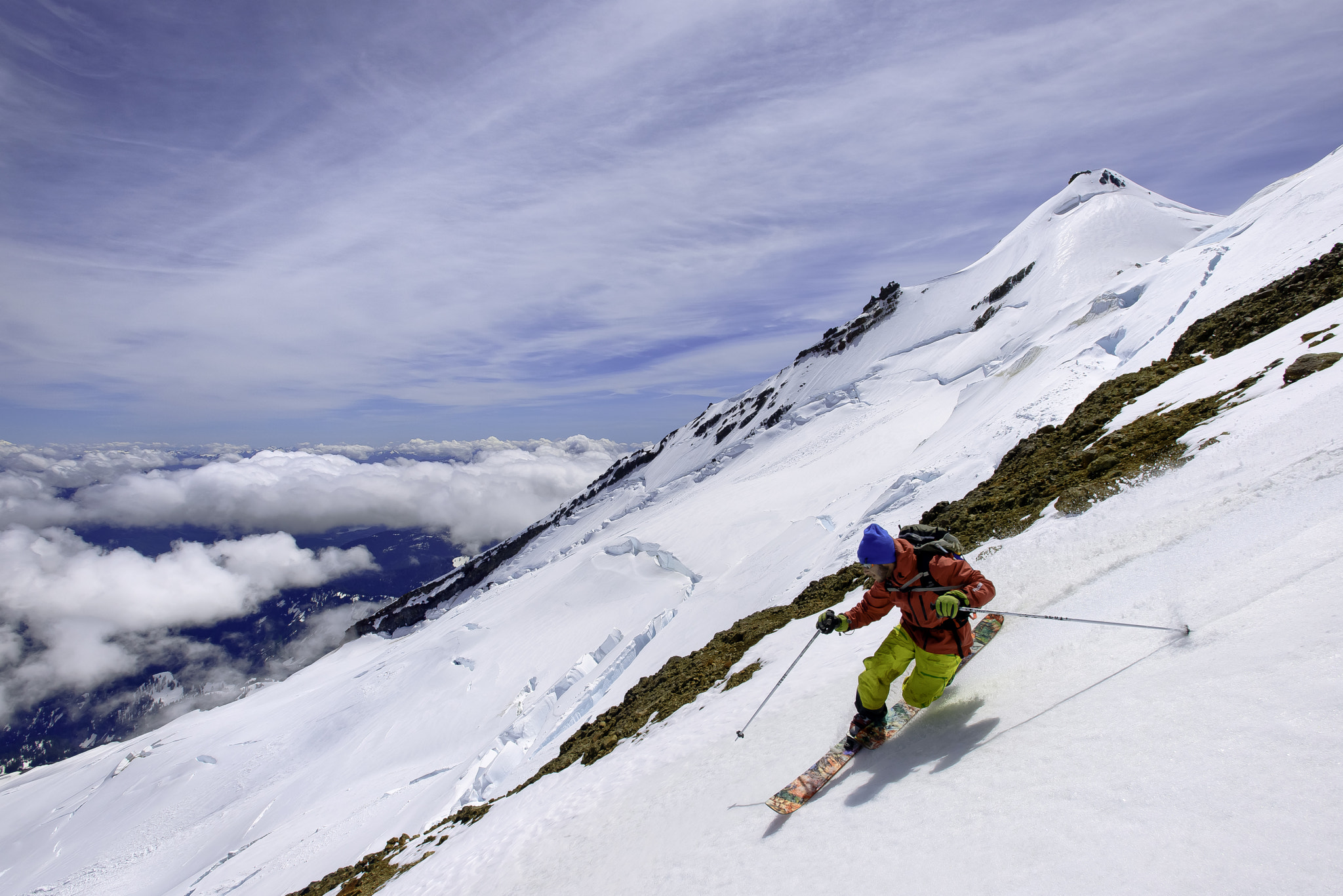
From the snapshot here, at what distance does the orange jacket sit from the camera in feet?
15.9

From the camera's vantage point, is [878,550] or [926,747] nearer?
[926,747]

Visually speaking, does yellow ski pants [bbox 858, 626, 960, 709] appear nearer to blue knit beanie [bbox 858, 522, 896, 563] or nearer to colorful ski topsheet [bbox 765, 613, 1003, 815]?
colorful ski topsheet [bbox 765, 613, 1003, 815]

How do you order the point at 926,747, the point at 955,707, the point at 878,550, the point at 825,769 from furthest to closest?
the point at 825,769 → the point at 955,707 → the point at 878,550 → the point at 926,747

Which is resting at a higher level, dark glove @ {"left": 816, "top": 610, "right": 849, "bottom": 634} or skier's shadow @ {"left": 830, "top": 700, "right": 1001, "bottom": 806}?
dark glove @ {"left": 816, "top": 610, "right": 849, "bottom": 634}

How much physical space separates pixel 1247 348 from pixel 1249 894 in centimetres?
1061

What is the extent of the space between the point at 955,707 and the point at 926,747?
0.54m

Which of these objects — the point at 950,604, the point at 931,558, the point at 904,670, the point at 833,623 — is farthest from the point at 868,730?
the point at 931,558

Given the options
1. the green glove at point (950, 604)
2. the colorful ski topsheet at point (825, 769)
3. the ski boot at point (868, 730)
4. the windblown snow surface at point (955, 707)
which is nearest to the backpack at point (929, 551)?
the green glove at point (950, 604)

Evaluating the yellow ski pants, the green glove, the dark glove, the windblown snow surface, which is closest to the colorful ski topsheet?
the windblown snow surface

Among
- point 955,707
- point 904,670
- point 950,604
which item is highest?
point 950,604

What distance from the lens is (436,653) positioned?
29.6 meters

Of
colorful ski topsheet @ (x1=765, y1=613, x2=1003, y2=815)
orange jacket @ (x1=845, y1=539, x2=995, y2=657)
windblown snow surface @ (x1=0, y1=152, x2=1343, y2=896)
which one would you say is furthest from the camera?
colorful ski topsheet @ (x1=765, y1=613, x2=1003, y2=815)

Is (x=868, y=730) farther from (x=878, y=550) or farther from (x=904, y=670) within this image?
(x=878, y=550)

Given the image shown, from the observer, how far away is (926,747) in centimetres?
482
